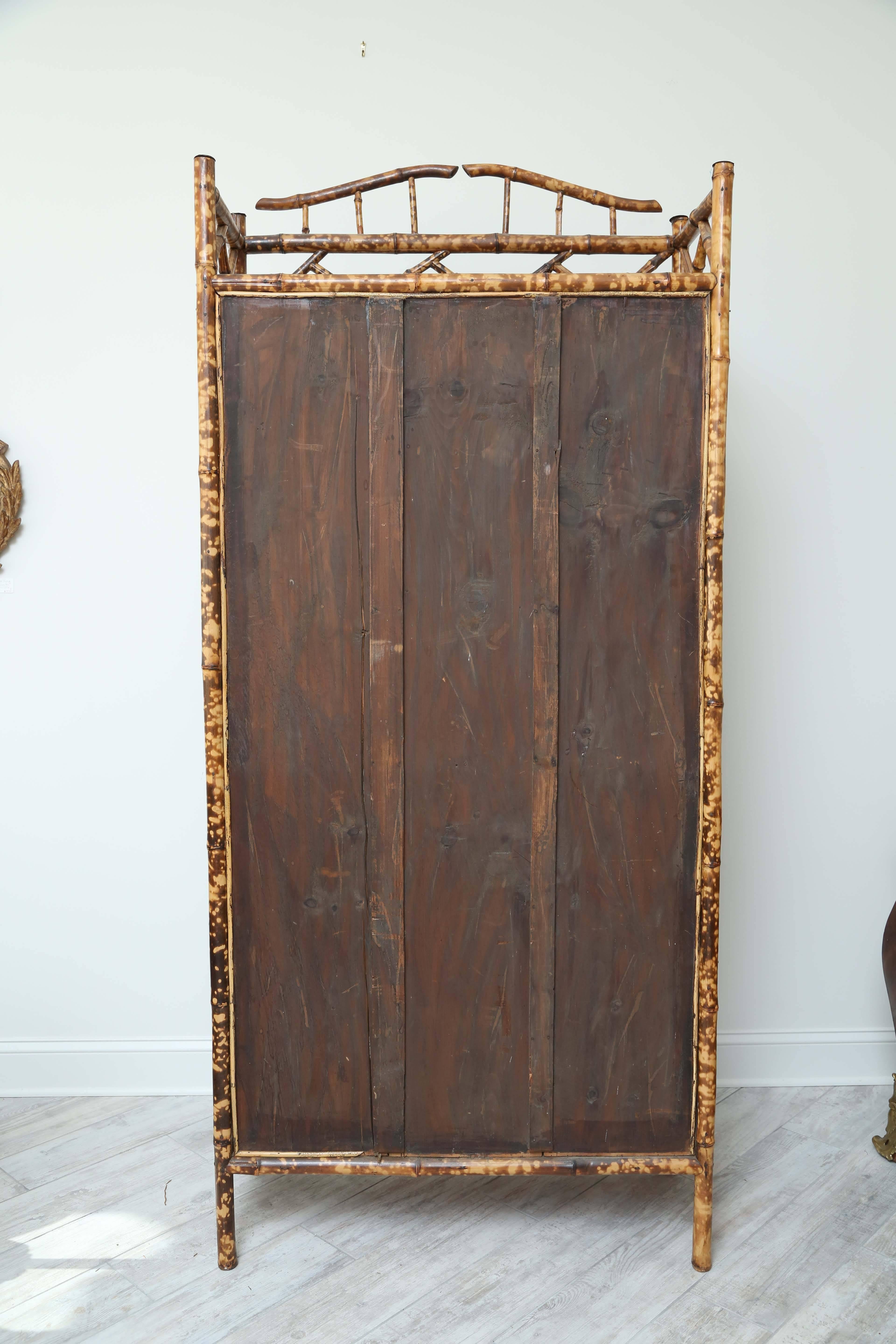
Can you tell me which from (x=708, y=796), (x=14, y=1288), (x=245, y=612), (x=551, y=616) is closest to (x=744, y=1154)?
(x=708, y=796)

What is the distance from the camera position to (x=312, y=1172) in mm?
1663

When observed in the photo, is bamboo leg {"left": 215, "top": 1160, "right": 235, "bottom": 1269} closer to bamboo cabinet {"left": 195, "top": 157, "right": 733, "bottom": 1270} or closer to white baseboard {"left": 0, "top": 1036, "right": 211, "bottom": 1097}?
bamboo cabinet {"left": 195, "top": 157, "right": 733, "bottom": 1270}

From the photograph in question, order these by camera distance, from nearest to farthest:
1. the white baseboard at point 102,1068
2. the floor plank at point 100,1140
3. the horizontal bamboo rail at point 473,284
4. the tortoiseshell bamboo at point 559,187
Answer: the horizontal bamboo rail at point 473,284, the tortoiseshell bamboo at point 559,187, the floor plank at point 100,1140, the white baseboard at point 102,1068

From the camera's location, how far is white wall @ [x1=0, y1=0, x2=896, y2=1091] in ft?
6.96

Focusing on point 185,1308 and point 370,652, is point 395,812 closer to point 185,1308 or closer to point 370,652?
point 370,652

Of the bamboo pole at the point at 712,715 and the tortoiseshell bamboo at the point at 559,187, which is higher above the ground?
the tortoiseshell bamboo at the point at 559,187

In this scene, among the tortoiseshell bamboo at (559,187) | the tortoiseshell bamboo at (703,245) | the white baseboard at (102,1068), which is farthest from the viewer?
the white baseboard at (102,1068)

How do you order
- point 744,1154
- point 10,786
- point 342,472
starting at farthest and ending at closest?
point 10,786, point 744,1154, point 342,472

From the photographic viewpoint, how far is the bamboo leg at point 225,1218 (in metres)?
1.67

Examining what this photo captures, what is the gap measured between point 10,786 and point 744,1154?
2.03 m

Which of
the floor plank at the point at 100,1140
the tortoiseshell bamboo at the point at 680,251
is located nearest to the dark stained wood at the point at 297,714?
the floor plank at the point at 100,1140

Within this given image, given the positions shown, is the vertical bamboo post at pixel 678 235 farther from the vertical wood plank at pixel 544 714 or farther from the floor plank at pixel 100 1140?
the floor plank at pixel 100 1140

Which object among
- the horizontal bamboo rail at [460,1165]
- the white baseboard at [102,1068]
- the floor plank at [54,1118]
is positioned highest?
the horizontal bamboo rail at [460,1165]

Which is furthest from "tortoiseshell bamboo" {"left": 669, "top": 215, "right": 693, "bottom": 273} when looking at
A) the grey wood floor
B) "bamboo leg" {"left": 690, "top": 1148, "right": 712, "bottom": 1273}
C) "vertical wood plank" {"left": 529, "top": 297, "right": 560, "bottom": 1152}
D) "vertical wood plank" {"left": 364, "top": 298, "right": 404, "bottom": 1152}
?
the grey wood floor
